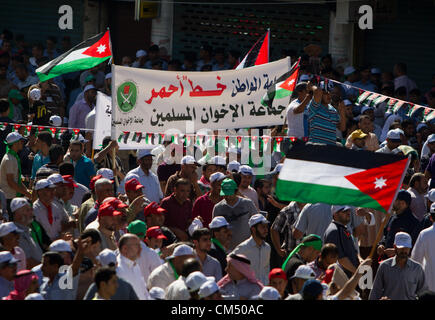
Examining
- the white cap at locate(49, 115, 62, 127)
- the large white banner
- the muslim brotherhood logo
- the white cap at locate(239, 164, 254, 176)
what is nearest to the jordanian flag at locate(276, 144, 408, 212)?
the white cap at locate(239, 164, 254, 176)

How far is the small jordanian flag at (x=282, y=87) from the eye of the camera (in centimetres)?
1432

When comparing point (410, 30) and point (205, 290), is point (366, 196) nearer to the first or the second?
point (205, 290)

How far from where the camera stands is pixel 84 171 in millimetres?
13961

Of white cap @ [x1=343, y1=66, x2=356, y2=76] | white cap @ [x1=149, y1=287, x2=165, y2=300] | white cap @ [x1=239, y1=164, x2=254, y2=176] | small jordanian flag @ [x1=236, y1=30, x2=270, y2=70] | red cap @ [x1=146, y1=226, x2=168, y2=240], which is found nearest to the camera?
white cap @ [x1=149, y1=287, x2=165, y2=300]

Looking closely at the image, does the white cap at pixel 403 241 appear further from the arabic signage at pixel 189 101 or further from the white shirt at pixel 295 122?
the white shirt at pixel 295 122

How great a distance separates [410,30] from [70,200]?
38.1ft

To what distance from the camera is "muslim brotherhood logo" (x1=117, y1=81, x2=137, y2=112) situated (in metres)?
14.0

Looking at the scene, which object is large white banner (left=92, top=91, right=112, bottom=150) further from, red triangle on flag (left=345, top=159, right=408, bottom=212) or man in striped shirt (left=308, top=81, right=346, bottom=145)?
red triangle on flag (left=345, top=159, right=408, bottom=212)

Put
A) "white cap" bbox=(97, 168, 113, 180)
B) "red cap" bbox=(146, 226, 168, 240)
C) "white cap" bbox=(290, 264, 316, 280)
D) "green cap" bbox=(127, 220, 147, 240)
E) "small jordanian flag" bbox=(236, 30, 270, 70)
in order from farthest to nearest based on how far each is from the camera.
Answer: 1. "small jordanian flag" bbox=(236, 30, 270, 70)
2. "white cap" bbox=(97, 168, 113, 180)
3. "red cap" bbox=(146, 226, 168, 240)
4. "green cap" bbox=(127, 220, 147, 240)
5. "white cap" bbox=(290, 264, 316, 280)

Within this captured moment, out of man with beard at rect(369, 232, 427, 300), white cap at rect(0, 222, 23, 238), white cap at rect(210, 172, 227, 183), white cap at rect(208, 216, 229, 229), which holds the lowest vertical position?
man with beard at rect(369, 232, 427, 300)

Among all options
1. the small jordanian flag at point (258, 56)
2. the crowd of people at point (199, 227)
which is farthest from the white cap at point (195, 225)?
the small jordanian flag at point (258, 56)

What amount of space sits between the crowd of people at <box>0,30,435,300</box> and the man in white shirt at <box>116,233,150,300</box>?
0.01 m

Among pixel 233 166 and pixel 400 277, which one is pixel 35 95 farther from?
pixel 400 277
